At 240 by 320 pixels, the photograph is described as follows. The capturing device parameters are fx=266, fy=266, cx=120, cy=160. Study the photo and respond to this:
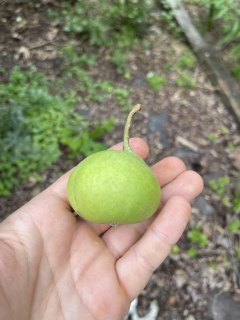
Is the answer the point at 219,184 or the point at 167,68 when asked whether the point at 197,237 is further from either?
the point at 167,68

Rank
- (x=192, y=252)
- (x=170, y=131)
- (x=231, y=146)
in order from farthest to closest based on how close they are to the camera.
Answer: (x=170, y=131), (x=231, y=146), (x=192, y=252)

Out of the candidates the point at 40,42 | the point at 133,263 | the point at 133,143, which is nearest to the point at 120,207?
the point at 133,263

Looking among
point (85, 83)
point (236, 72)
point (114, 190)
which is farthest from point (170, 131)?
point (114, 190)

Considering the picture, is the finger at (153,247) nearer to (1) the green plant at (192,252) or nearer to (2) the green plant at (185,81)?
(1) the green plant at (192,252)

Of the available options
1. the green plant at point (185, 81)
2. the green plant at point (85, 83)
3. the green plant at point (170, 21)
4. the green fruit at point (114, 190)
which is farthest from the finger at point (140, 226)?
the green plant at point (170, 21)

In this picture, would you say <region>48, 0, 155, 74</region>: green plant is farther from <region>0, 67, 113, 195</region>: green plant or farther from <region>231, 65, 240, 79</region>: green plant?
<region>231, 65, 240, 79</region>: green plant

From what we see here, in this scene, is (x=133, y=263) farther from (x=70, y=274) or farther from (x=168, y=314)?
(x=168, y=314)
